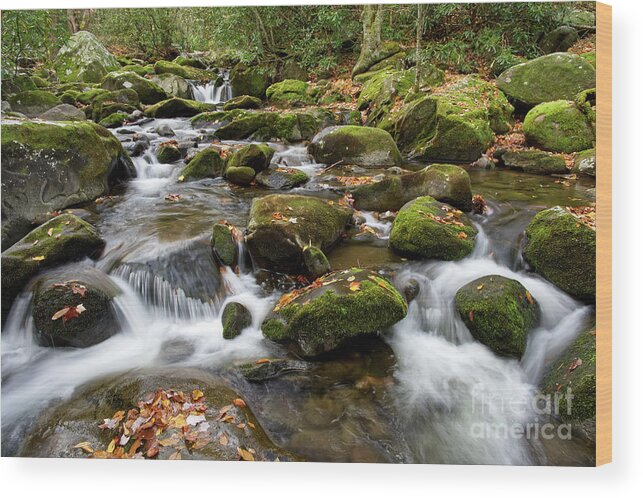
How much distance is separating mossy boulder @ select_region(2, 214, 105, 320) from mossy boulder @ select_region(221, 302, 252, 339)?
5.09 feet

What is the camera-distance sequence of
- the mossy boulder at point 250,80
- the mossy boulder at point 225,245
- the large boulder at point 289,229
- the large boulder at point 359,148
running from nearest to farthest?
the large boulder at point 289,229 → the mossy boulder at point 225,245 → the large boulder at point 359,148 → the mossy boulder at point 250,80

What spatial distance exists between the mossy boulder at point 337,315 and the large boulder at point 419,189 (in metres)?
2.16

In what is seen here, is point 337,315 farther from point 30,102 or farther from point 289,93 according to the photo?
point 289,93

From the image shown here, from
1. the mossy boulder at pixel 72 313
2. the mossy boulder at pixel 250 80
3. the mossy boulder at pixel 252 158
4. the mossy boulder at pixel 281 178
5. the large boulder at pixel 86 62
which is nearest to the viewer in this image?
the mossy boulder at pixel 72 313

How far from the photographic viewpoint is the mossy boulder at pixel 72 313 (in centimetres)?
303

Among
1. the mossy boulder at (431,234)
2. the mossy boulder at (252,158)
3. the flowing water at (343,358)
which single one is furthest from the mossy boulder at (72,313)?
the mossy boulder at (252,158)

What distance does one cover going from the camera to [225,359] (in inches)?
121

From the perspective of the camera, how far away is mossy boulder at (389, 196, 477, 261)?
3998 mm

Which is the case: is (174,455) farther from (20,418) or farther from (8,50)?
(8,50)

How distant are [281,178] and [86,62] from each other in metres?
7.33

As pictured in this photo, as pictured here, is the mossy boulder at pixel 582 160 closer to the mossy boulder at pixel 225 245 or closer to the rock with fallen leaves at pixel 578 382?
the rock with fallen leaves at pixel 578 382

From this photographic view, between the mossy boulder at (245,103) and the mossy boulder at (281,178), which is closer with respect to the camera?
the mossy boulder at (281,178)

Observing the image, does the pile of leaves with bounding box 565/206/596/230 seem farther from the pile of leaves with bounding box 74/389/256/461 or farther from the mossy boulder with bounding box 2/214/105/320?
the mossy boulder with bounding box 2/214/105/320
